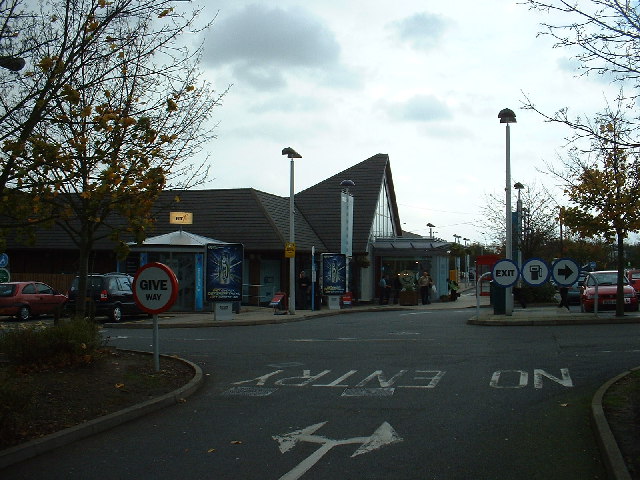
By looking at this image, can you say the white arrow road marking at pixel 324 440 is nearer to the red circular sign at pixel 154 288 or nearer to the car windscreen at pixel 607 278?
the red circular sign at pixel 154 288

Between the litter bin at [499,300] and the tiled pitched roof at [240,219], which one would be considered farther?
the tiled pitched roof at [240,219]

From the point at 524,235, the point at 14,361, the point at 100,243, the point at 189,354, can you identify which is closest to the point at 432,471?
the point at 14,361

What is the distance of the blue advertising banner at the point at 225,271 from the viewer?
85.0ft

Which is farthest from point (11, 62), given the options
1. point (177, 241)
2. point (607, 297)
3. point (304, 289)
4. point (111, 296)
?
point (304, 289)

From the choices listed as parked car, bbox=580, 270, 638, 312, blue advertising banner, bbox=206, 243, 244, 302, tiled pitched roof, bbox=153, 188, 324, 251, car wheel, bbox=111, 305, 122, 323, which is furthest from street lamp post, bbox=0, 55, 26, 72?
tiled pitched roof, bbox=153, 188, 324, 251

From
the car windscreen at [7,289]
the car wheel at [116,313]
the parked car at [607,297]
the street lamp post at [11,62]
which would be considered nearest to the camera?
the street lamp post at [11,62]

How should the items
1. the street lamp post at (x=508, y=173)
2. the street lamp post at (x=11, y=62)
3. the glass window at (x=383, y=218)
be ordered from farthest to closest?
1. the glass window at (x=383, y=218)
2. the street lamp post at (x=508, y=173)
3. the street lamp post at (x=11, y=62)

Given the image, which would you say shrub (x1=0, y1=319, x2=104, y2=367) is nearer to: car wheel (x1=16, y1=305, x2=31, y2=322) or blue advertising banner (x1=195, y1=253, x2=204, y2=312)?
car wheel (x1=16, y1=305, x2=31, y2=322)

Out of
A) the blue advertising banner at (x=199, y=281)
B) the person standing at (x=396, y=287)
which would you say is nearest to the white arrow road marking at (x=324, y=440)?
the blue advertising banner at (x=199, y=281)

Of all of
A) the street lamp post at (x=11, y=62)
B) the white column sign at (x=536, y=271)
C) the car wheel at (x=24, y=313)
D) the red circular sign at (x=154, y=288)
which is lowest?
the car wheel at (x=24, y=313)

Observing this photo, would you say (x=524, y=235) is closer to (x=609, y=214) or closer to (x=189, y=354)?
(x=609, y=214)

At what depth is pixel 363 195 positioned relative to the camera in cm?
4616

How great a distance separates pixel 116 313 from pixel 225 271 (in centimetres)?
421

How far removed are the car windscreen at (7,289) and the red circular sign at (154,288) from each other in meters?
18.2
